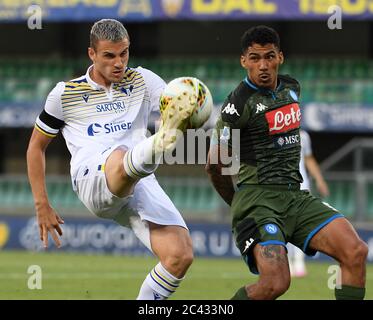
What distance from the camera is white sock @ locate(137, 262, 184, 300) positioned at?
7688 millimetres

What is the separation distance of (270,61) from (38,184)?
79.6 inches

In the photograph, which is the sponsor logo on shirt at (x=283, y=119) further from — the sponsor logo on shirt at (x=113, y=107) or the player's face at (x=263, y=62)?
the sponsor logo on shirt at (x=113, y=107)

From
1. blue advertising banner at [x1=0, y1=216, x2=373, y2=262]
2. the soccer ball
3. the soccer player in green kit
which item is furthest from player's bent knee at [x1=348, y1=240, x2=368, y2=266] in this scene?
blue advertising banner at [x1=0, y1=216, x2=373, y2=262]

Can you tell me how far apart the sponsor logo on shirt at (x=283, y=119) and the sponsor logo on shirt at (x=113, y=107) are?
1183 mm

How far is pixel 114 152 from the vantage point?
780 cm

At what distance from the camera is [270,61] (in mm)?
7672

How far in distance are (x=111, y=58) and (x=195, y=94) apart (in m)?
0.98

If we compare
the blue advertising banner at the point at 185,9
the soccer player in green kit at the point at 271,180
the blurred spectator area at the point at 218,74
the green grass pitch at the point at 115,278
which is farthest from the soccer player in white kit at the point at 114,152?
the blurred spectator area at the point at 218,74

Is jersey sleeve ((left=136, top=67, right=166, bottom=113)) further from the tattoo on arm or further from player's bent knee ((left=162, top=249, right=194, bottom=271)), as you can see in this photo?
the tattoo on arm

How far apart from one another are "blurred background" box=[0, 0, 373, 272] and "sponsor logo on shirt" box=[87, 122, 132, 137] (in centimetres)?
954

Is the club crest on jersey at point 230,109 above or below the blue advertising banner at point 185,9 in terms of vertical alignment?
below

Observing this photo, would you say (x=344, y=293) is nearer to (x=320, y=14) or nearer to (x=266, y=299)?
(x=266, y=299)

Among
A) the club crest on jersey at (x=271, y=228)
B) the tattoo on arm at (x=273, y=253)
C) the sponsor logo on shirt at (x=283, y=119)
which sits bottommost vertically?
the tattoo on arm at (x=273, y=253)

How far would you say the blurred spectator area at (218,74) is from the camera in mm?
21156
